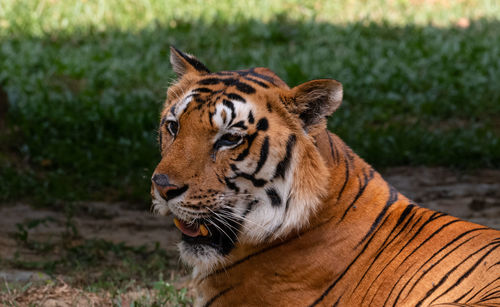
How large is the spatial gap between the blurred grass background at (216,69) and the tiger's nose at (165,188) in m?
2.97

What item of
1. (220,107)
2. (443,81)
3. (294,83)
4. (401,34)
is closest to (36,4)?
(294,83)

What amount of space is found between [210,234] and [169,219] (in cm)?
257

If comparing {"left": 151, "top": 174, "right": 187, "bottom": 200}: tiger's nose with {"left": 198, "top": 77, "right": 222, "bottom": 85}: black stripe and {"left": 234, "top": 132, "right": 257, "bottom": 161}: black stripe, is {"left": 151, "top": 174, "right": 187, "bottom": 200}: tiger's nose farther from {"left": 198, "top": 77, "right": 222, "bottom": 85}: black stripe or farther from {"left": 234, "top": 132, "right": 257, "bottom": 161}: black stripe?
{"left": 198, "top": 77, "right": 222, "bottom": 85}: black stripe

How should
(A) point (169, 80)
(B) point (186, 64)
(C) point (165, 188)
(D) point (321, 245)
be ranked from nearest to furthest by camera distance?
(C) point (165, 188) < (D) point (321, 245) < (B) point (186, 64) < (A) point (169, 80)

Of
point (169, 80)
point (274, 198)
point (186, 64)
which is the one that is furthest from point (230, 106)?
point (169, 80)

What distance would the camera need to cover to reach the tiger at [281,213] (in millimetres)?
2439

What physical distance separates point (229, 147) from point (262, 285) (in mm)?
518

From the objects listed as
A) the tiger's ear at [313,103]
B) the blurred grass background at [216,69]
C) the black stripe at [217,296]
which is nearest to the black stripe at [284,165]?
the tiger's ear at [313,103]

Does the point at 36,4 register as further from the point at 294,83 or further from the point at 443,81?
the point at 443,81

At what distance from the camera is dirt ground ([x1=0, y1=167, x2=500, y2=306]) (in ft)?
15.4

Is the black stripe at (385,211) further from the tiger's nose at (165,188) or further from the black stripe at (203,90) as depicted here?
the black stripe at (203,90)

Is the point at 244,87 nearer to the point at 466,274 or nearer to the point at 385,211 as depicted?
the point at 385,211

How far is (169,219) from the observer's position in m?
5.12

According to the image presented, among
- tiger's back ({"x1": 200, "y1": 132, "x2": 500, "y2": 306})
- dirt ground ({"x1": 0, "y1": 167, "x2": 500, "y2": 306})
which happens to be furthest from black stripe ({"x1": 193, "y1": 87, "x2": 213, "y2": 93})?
dirt ground ({"x1": 0, "y1": 167, "x2": 500, "y2": 306})
